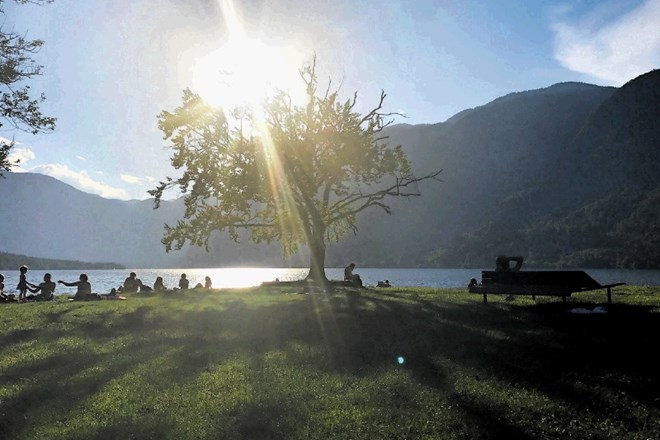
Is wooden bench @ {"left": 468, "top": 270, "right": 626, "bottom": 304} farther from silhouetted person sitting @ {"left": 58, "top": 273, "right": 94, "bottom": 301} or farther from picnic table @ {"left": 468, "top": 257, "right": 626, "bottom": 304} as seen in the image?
silhouetted person sitting @ {"left": 58, "top": 273, "right": 94, "bottom": 301}

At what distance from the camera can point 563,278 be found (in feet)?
62.0

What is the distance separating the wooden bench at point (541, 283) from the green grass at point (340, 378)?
3.98 feet

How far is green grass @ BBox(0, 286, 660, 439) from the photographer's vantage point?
27.2ft

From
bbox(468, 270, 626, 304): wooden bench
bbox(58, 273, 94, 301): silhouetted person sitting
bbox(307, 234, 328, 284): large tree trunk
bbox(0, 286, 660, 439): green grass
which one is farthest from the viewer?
bbox(307, 234, 328, 284): large tree trunk

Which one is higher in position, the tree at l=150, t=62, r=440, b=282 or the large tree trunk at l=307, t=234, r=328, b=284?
the tree at l=150, t=62, r=440, b=282

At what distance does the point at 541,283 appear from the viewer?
19.6m

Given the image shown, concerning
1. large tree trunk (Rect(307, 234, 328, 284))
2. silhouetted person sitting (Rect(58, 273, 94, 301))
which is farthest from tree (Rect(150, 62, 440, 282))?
silhouetted person sitting (Rect(58, 273, 94, 301))

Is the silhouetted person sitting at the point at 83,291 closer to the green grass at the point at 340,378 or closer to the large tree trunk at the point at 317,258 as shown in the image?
the green grass at the point at 340,378

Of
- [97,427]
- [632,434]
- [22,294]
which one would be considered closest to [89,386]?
[97,427]

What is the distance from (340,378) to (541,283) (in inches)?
476

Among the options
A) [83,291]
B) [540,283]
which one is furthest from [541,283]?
[83,291]

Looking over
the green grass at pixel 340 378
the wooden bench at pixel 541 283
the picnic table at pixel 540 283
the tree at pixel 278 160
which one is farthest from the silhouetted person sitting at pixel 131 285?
the wooden bench at pixel 541 283

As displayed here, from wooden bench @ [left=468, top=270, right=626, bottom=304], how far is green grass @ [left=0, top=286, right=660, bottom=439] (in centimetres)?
121

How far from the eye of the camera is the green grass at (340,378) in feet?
27.2
